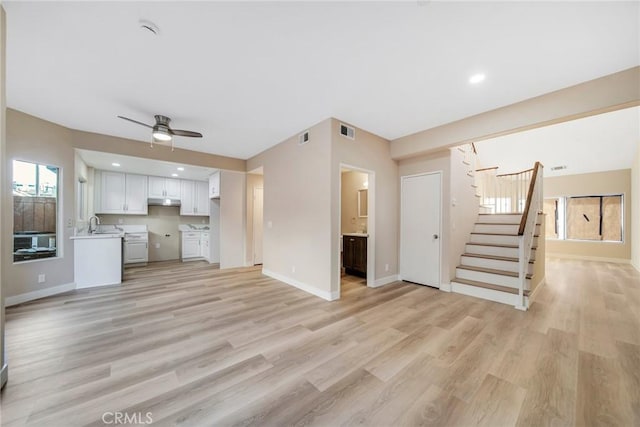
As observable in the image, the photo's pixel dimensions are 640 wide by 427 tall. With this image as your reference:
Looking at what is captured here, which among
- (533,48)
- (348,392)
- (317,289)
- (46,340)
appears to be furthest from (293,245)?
(533,48)

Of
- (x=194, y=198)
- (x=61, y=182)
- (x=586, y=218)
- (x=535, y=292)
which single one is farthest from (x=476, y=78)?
(x=586, y=218)

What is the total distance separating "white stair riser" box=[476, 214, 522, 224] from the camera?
15.1ft

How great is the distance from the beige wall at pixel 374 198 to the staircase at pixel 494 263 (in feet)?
4.15

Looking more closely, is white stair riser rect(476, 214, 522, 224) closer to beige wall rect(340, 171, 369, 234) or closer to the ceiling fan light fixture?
beige wall rect(340, 171, 369, 234)

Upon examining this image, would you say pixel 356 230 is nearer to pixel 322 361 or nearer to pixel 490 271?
pixel 490 271

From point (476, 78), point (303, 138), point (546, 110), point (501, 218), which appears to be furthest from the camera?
point (501, 218)

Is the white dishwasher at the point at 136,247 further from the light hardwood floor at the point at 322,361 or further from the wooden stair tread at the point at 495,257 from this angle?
the wooden stair tread at the point at 495,257

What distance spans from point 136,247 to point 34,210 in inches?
106

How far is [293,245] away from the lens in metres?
4.33

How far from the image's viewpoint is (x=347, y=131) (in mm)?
3805

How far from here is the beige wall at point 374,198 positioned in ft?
11.9

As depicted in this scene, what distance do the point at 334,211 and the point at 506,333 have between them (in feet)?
8.34

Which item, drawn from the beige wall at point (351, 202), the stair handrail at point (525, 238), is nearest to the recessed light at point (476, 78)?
the stair handrail at point (525, 238)

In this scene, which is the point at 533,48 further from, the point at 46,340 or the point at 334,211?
the point at 46,340
